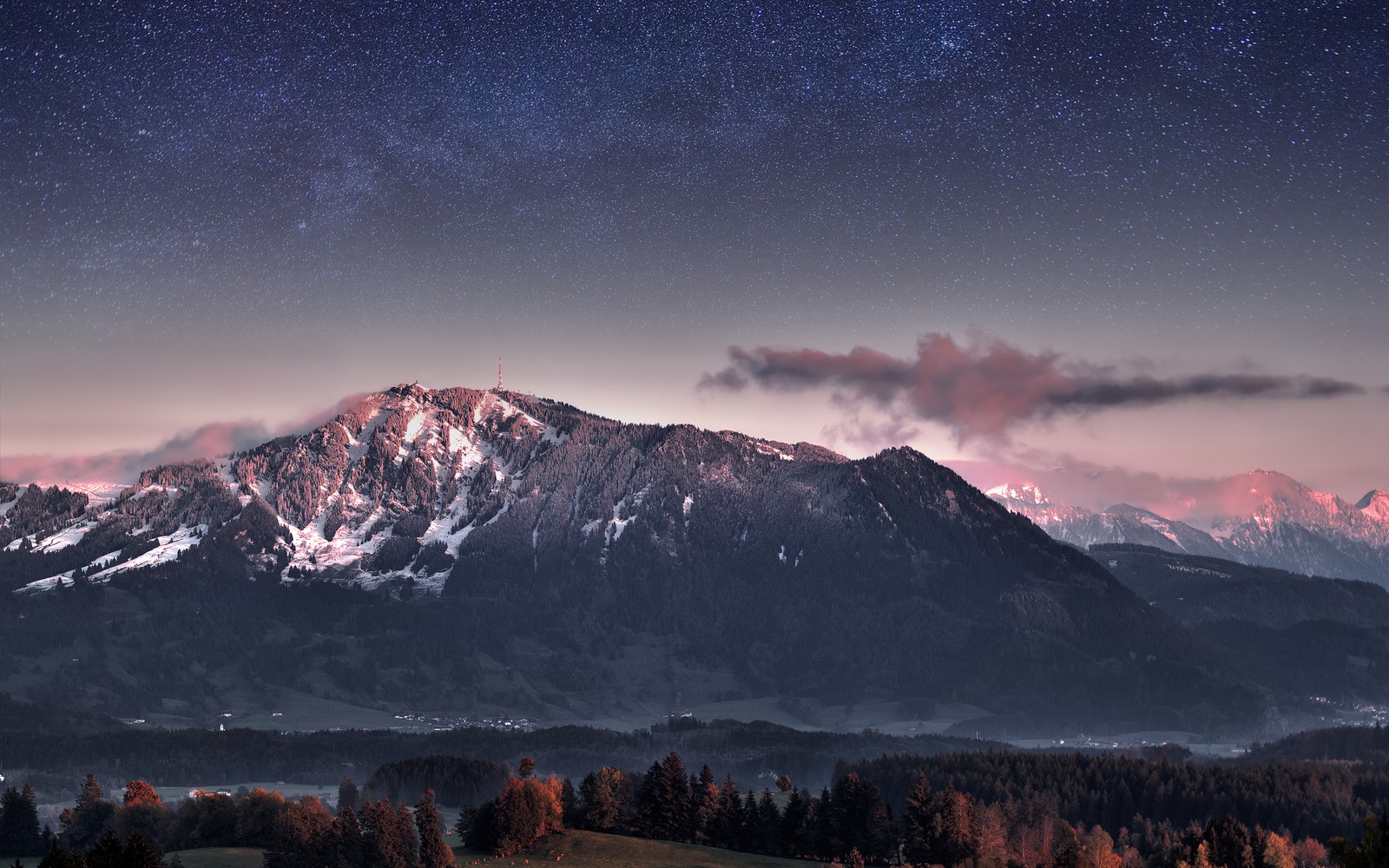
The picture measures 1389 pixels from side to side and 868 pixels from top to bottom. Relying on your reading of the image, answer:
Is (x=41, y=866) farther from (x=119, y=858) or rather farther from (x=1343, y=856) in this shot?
(x=1343, y=856)

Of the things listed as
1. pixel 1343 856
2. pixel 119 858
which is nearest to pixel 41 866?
pixel 119 858

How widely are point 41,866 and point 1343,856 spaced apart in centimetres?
11978

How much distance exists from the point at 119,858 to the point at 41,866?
7.39m

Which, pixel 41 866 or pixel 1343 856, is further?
pixel 41 866

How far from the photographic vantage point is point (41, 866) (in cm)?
16012

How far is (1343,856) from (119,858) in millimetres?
112747

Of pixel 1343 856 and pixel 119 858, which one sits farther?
pixel 119 858

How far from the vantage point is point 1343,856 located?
136 meters

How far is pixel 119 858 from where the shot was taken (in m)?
161
